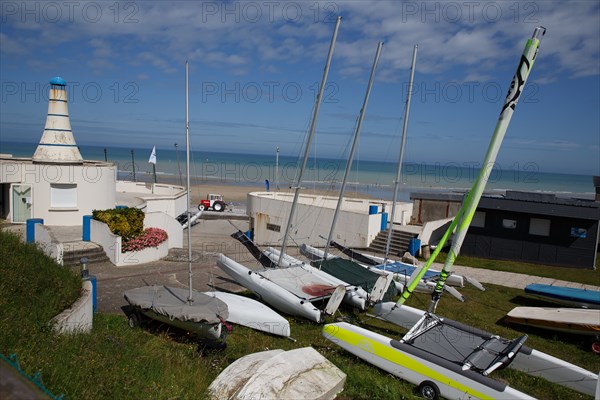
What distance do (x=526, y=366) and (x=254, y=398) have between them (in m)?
6.10

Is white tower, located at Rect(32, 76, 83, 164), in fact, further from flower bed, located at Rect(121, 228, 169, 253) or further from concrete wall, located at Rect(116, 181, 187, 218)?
flower bed, located at Rect(121, 228, 169, 253)

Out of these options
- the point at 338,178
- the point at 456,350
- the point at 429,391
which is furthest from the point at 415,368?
the point at 338,178

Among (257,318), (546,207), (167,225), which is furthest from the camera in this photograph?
(546,207)

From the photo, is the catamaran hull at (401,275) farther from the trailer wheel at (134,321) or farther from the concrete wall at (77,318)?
the concrete wall at (77,318)

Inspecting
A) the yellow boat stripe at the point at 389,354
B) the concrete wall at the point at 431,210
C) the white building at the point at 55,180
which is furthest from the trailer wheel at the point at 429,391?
the concrete wall at the point at 431,210

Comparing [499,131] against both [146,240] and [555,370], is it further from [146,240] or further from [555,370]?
[146,240]

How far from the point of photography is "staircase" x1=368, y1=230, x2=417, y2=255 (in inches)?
869

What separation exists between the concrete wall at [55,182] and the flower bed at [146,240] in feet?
17.0

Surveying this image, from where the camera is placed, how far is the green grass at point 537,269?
61.9ft

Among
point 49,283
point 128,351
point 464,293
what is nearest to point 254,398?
point 128,351

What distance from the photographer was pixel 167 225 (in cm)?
2012

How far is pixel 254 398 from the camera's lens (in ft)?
20.9

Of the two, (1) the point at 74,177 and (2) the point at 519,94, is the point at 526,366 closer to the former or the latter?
(2) the point at 519,94

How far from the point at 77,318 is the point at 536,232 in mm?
19680
